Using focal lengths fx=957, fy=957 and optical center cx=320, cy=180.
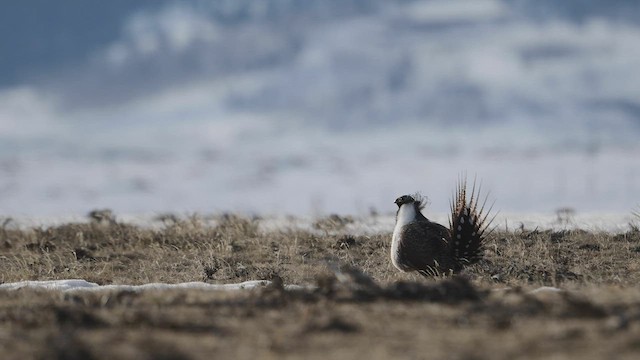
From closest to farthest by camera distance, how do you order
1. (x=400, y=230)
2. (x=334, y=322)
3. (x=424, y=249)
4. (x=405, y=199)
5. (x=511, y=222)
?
(x=334, y=322)
(x=424, y=249)
(x=400, y=230)
(x=405, y=199)
(x=511, y=222)

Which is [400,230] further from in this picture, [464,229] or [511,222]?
[511,222]

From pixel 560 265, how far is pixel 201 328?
637cm

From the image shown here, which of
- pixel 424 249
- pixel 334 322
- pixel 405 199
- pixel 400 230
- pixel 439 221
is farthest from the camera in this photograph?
pixel 439 221

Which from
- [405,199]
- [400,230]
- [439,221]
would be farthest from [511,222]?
[400,230]

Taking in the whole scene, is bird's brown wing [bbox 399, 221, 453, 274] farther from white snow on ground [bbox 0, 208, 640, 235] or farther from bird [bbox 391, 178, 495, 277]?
white snow on ground [bbox 0, 208, 640, 235]

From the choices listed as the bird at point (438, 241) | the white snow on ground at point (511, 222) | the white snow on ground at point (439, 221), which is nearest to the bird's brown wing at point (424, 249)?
the bird at point (438, 241)

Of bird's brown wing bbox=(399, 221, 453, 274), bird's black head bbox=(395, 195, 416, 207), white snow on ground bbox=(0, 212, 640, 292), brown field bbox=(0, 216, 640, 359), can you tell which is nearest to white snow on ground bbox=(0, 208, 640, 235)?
white snow on ground bbox=(0, 212, 640, 292)

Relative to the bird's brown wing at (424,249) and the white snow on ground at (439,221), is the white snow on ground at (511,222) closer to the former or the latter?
the white snow on ground at (439,221)

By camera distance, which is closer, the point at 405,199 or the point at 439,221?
the point at 405,199

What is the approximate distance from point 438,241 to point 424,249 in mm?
185

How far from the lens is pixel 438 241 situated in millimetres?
9633

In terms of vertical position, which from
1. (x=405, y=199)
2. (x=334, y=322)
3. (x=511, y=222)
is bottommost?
(x=334, y=322)

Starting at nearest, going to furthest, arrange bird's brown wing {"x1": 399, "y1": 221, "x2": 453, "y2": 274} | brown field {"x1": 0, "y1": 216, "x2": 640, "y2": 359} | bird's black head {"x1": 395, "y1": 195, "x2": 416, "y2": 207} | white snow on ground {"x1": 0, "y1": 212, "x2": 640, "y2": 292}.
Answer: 1. brown field {"x1": 0, "y1": 216, "x2": 640, "y2": 359}
2. bird's brown wing {"x1": 399, "y1": 221, "x2": 453, "y2": 274}
3. bird's black head {"x1": 395, "y1": 195, "x2": 416, "y2": 207}
4. white snow on ground {"x1": 0, "y1": 212, "x2": 640, "y2": 292}

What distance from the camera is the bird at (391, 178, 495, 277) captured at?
9.57 meters
